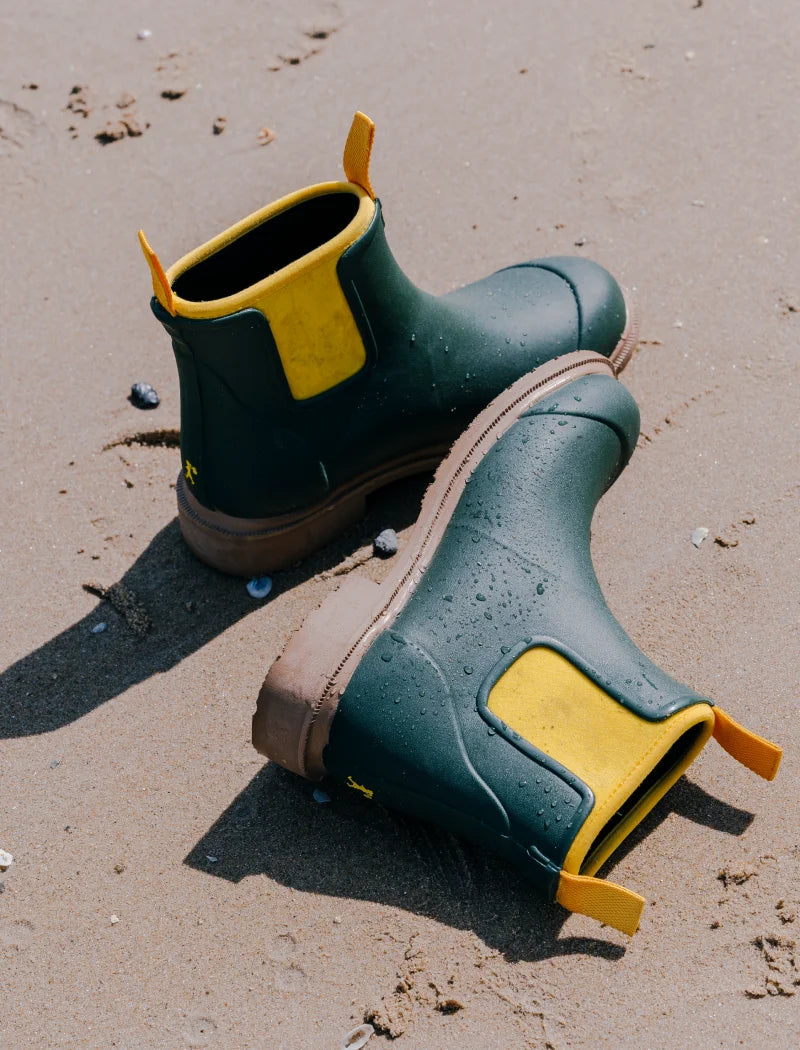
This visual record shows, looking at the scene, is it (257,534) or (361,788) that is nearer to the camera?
(361,788)

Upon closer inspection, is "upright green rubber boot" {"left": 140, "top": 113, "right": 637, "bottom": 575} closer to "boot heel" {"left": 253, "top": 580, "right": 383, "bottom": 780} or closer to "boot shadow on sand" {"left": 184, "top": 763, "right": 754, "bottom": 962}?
"boot heel" {"left": 253, "top": 580, "right": 383, "bottom": 780}

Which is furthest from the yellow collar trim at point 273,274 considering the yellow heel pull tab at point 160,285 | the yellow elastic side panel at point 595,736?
the yellow elastic side panel at point 595,736

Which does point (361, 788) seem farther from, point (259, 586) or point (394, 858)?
point (259, 586)

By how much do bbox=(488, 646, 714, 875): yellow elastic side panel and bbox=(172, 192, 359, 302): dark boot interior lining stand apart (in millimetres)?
829

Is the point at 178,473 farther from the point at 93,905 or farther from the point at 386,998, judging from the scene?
the point at 386,998

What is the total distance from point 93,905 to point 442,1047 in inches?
23.5

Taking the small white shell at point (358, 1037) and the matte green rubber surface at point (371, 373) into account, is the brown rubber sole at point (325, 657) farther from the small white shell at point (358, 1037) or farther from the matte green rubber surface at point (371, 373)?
the small white shell at point (358, 1037)

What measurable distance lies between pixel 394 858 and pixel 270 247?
3.47 feet

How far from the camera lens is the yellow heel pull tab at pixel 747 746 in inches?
72.5

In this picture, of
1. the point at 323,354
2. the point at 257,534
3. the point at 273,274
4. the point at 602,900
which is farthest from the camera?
the point at 257,534

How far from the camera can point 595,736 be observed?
5.89 ft

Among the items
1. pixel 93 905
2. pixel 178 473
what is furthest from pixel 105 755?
pixel 178 473

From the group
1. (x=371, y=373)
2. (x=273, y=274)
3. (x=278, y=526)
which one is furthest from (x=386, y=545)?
(x=273, y=274)

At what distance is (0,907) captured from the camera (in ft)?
6.27
